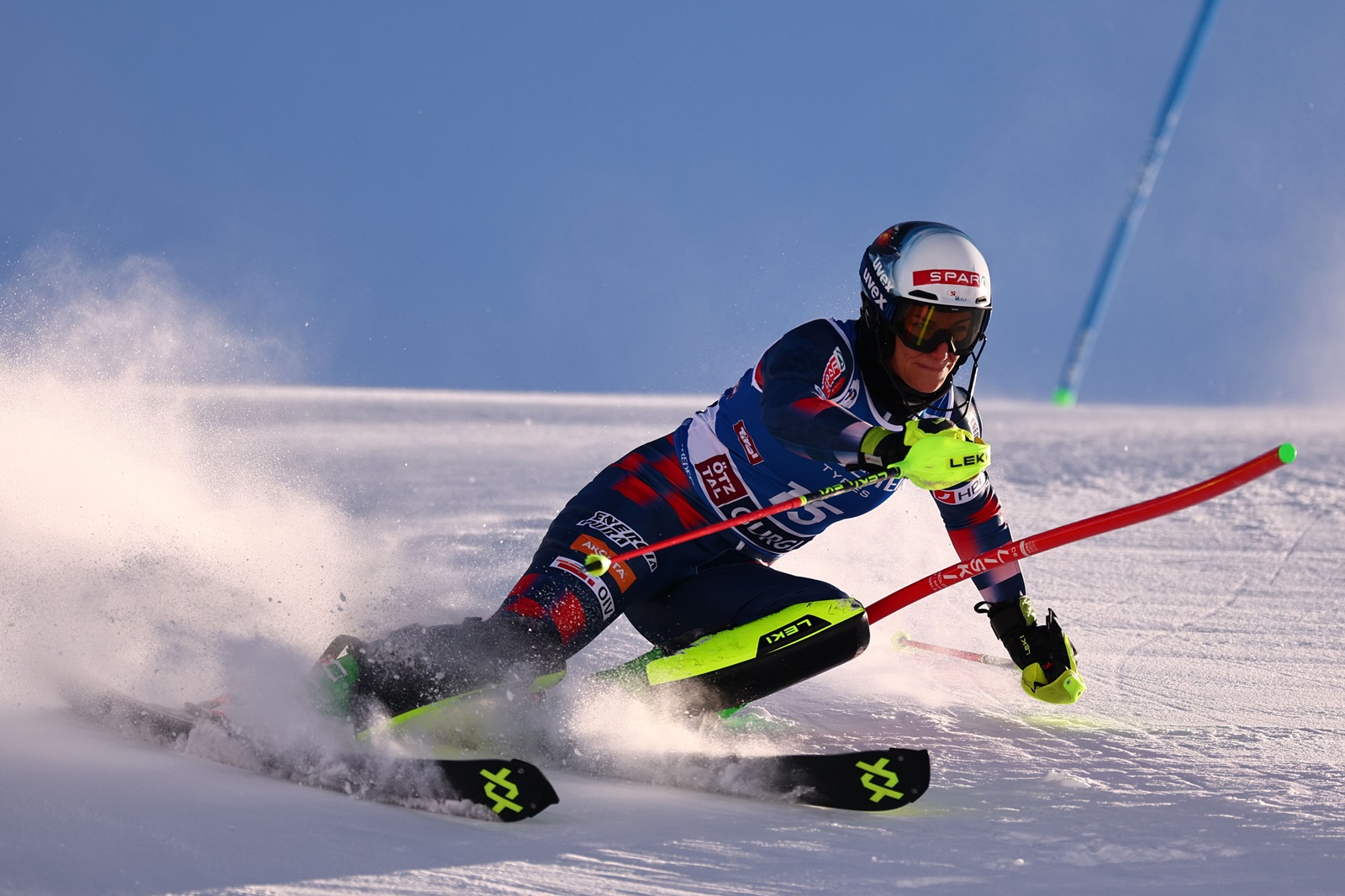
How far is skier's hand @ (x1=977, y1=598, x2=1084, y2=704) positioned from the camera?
3.08 meters

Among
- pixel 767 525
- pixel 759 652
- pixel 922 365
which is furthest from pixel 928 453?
pixel 767 525

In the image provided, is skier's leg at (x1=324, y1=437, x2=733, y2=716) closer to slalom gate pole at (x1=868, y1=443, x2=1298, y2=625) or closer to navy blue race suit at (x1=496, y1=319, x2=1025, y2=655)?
navy blue race suit at (x1=496, y1=319, x2=1025, y2=655)

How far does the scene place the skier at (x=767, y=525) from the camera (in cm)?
260

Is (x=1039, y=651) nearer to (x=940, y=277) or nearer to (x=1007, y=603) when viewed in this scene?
(x=1007, y=603)

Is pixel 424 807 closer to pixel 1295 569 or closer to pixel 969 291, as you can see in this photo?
pixel 969 291

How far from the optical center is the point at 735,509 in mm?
3084

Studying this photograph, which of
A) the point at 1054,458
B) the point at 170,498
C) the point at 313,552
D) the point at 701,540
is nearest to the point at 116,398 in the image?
the point at 170,498

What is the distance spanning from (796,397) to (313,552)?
1.83m

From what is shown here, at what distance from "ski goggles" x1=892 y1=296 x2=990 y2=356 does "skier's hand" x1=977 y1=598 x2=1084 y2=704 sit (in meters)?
0.72

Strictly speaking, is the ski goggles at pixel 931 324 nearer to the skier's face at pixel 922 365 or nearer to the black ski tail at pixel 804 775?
the skier's face at pixel 922 365

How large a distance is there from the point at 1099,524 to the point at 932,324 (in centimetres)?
56

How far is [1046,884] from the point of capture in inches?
83.1

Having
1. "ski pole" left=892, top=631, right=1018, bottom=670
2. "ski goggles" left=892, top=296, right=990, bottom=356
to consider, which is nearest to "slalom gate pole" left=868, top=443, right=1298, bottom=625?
"ski goggles" left=892, top=296, right=990, bottom=356

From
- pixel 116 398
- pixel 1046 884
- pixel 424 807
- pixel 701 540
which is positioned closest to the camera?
pixel 1046 884
